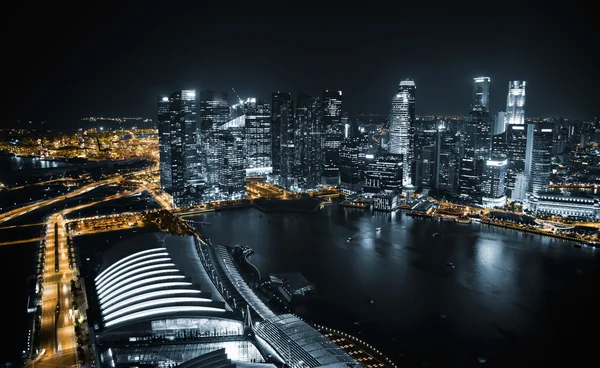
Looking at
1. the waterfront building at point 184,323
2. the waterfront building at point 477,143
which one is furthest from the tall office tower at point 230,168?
the waterfront building at point 184,323

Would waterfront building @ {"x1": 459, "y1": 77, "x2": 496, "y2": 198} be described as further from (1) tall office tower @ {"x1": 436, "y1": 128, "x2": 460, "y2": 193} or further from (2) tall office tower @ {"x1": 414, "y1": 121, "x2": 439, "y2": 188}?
(2) tall office tower @ {"x1": 414, "y1": 121, "x2": 439, "y2": 188}

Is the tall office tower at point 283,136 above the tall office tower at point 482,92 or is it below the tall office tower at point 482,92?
below

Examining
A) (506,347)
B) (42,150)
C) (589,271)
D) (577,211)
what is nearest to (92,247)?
(506,347)

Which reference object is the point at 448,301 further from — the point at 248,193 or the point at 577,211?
the point at 248,193

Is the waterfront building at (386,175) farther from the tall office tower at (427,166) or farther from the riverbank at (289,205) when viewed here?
the tall office tower at (427,166)

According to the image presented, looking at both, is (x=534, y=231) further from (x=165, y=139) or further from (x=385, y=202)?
(x=165, y=139)

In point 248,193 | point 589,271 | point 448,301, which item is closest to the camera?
point 448,301
